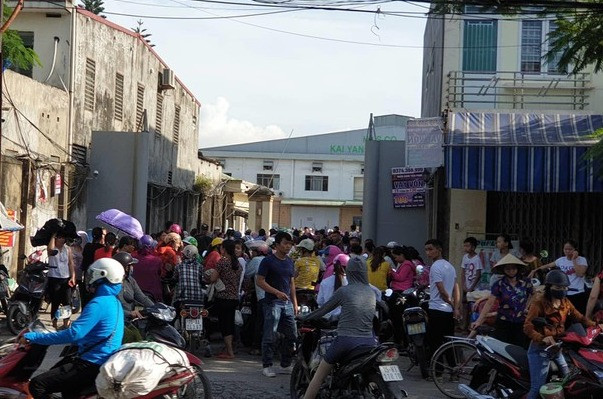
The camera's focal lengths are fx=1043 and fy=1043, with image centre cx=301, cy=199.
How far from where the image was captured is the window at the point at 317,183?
70.2 metres

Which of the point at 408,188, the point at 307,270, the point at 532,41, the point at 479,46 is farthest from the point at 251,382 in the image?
the point at 408,188

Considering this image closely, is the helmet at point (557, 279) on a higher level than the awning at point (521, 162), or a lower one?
lower

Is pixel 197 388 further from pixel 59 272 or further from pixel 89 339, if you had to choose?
pixel 59 272

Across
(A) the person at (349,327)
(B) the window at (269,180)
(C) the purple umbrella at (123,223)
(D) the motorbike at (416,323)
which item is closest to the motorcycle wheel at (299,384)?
(A) the person at (349,327)

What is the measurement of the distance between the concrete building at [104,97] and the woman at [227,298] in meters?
10.5

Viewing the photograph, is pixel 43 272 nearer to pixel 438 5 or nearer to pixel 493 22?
pixel 438 5

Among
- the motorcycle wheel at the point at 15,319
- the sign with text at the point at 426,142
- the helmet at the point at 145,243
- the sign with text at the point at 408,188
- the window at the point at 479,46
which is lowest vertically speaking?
the motorcycle wheel at the point at 15,319

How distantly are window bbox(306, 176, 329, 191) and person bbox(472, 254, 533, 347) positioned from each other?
58366mm

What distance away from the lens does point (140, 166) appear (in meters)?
26.3

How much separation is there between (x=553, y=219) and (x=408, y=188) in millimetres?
5965

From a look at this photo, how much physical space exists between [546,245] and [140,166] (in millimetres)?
10978

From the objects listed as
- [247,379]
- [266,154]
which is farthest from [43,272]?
[266,154]

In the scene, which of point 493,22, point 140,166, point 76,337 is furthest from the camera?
point 140,166

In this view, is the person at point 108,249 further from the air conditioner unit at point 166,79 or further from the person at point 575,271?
the air conditioner unit at point 166,79
